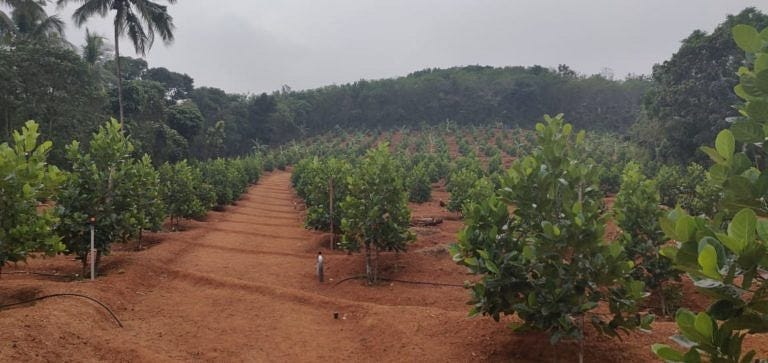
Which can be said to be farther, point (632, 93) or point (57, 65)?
point (632, 93)

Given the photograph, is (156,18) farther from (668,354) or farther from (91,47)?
(668,354)

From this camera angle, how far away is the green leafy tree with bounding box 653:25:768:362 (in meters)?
1.73

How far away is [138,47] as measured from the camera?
59.6 ft

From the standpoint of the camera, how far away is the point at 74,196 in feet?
26.9

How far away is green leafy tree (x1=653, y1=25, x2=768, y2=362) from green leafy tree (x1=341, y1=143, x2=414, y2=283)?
735 centimetres

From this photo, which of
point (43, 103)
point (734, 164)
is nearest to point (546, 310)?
point (734, 164)

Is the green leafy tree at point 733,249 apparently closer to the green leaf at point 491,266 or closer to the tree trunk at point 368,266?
the green leaf at point 491,266

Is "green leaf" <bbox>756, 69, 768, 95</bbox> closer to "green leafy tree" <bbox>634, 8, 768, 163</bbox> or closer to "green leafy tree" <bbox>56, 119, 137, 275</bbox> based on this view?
"green leafy tree" <bbox>56, 119, 137, 275</bbox>

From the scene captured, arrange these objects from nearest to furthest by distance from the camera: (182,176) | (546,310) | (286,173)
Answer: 1. (546,310)
2. (182,176)
3. (286,173)

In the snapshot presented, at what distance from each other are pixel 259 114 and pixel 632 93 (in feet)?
136

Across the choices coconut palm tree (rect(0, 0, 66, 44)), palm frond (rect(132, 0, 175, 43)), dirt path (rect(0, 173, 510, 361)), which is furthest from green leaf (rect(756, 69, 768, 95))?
coconut palm tree (rect(0, 0, 66, 44))

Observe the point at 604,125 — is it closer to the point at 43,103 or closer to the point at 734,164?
the point at 43,103

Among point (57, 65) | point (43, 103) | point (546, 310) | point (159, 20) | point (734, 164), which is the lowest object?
point (546, 310)

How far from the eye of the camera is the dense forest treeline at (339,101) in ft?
66.1
